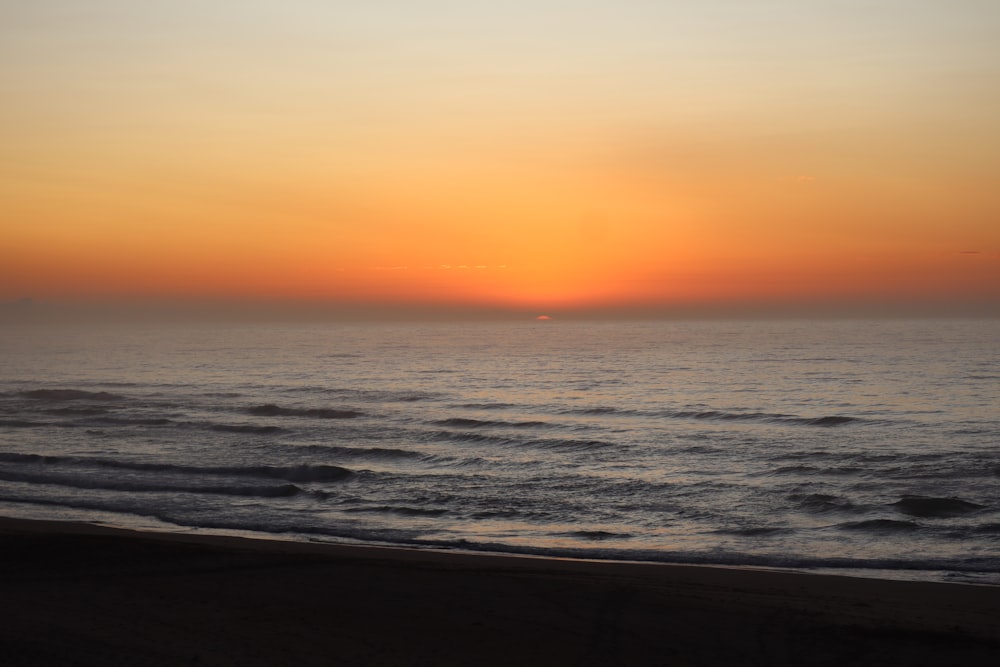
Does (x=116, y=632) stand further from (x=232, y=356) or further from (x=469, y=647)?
(x=232, y=356)

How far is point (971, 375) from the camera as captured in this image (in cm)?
5825

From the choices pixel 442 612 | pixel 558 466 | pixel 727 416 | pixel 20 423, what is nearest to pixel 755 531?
pixel 442 612

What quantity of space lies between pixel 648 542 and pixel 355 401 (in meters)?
35.3

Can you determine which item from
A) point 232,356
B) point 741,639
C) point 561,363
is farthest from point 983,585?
Result: point 232,356

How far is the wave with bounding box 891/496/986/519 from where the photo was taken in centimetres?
1866

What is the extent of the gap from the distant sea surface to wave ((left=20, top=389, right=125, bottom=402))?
47 cm

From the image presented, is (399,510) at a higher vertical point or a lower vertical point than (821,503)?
lower

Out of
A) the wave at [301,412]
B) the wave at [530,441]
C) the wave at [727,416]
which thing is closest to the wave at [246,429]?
the wave at [301,412]

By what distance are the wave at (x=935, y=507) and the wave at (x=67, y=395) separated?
1815 inches

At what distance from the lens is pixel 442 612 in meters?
10.7

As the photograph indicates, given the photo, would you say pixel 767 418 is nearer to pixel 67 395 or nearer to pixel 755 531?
pixel 755 531

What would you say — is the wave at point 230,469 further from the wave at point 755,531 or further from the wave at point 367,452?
the wave at point 755,531

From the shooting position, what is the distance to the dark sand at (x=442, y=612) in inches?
358

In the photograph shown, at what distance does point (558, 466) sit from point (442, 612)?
16336mm
